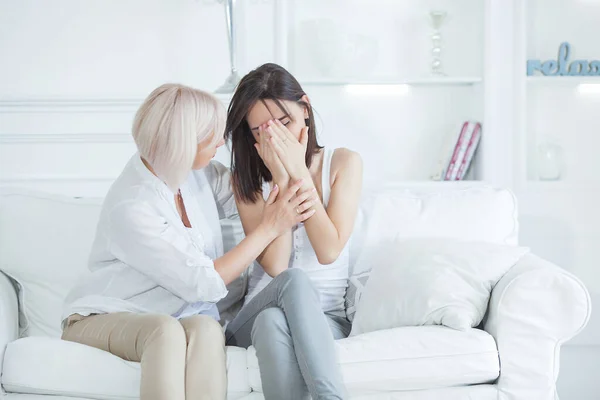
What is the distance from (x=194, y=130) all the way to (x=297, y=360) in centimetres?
63

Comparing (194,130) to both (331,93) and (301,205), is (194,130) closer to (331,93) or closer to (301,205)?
(301,205)

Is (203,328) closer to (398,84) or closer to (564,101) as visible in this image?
(398,84)

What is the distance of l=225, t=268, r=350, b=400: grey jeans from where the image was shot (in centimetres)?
178

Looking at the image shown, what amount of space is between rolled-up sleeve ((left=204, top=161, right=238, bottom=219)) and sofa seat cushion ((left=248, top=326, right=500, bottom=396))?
0.62 m

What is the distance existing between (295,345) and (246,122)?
747 millimetres

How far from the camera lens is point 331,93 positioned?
10.5 feet

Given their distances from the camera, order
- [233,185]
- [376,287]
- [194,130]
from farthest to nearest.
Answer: [233,185]
[376,287]
[194,130]

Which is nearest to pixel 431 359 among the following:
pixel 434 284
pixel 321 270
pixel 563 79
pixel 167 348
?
pixel 434 284

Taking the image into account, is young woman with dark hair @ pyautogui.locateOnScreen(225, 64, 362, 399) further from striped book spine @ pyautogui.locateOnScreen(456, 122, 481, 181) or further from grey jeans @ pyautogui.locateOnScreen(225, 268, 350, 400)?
striped book spine @ pyautogui.locateOnScreen(456, 122, 481, 181)

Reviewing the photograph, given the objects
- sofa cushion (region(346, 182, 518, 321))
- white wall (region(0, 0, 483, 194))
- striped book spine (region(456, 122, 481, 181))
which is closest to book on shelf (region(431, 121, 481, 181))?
striped book spine (region(456, 122, 481, 181))

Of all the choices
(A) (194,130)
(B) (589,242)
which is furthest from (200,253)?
(B) (589,242)

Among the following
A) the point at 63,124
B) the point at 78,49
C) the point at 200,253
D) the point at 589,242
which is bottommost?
the point at 589,242

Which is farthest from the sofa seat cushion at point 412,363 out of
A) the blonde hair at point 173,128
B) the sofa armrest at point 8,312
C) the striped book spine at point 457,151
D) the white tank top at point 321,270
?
the striped book spine at point 457,151

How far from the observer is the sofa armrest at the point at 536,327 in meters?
1.90
